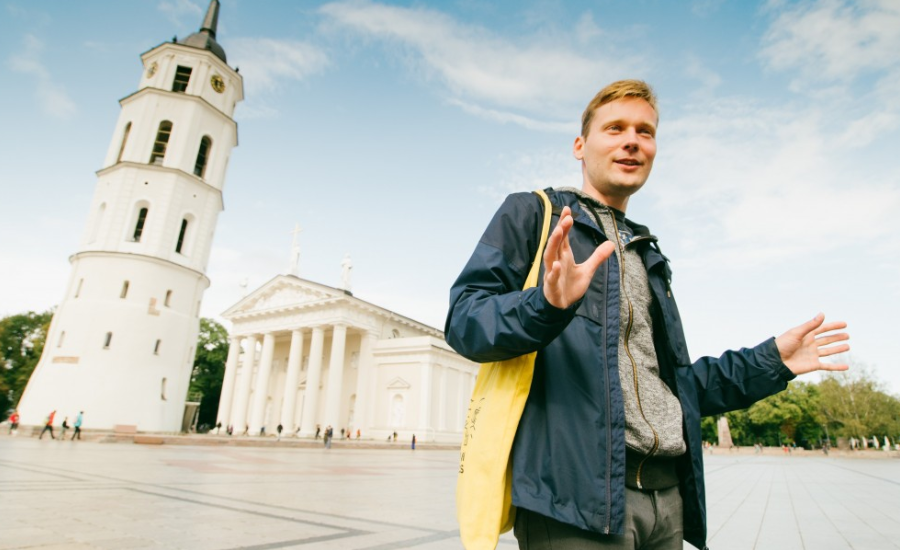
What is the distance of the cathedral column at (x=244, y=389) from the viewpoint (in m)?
42.2

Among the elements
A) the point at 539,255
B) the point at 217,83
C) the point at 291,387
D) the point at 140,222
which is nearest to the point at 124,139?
the point at 140,222

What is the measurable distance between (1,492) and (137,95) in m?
31.9

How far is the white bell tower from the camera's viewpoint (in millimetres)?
25734

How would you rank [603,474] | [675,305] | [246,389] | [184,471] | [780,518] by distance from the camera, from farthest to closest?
[246,389], [184,471], [780,518], [675,305], [603,474]

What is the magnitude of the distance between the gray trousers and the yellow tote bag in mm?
70

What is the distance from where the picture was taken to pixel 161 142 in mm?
30734

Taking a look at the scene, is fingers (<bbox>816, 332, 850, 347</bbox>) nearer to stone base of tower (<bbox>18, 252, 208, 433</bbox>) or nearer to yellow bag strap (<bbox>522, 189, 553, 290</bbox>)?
yellow bag strap (<bbox>522, 189, 553, 290</bbox>)

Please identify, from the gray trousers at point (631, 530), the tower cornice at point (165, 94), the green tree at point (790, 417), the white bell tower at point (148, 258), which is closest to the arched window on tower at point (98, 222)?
the white bell tower at point (148, 258)

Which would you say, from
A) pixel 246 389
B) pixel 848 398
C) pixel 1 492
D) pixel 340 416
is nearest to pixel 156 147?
pixel 246 389

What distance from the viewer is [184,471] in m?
10.1

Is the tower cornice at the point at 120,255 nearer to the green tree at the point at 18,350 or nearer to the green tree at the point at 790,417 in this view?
the green tree at the point at 18,350

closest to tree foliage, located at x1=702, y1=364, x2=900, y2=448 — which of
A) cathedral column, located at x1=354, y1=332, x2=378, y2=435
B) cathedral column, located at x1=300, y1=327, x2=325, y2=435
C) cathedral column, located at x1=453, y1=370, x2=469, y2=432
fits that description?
cathedral column, located at x1=453, y1=370, x2=469, y2=432

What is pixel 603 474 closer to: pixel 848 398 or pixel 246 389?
pixel 246 389

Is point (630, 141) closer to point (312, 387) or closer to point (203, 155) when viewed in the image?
point (203, 155)
